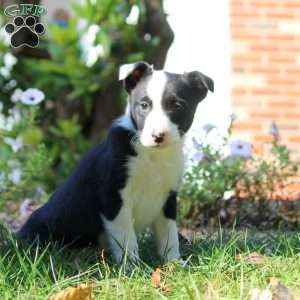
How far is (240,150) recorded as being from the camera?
226 inches

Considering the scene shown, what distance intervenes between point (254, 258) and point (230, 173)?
84.3 inches

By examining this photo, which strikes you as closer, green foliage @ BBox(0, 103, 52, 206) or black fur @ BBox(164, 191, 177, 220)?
black fur @ BBox(164, 191, 177, 220)

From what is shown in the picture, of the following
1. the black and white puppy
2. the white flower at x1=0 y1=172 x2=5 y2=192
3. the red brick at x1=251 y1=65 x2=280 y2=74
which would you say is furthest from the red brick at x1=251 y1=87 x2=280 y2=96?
the black and white puppy

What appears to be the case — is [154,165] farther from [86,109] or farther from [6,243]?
[86,109]

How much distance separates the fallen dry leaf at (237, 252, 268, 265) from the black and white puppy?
478 millimetres

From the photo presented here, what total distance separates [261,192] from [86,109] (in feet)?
8.28

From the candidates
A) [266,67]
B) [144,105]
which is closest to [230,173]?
[144,105]

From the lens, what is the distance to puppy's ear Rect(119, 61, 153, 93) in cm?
382

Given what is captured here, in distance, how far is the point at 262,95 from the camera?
7980mm

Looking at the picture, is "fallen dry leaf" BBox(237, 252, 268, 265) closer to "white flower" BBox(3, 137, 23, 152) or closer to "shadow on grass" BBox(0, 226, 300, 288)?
"shadow on grass" BBox(0, 226, 300, 288)

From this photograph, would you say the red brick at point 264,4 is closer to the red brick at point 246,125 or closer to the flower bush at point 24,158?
the red brick at point 246,125

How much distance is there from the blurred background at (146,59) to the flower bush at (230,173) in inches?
36.0

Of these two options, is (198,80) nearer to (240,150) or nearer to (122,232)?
(122,232)

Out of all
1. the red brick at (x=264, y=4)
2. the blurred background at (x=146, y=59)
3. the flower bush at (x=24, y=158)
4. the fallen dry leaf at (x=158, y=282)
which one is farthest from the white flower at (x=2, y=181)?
the red brick at (x=264, y=4)
